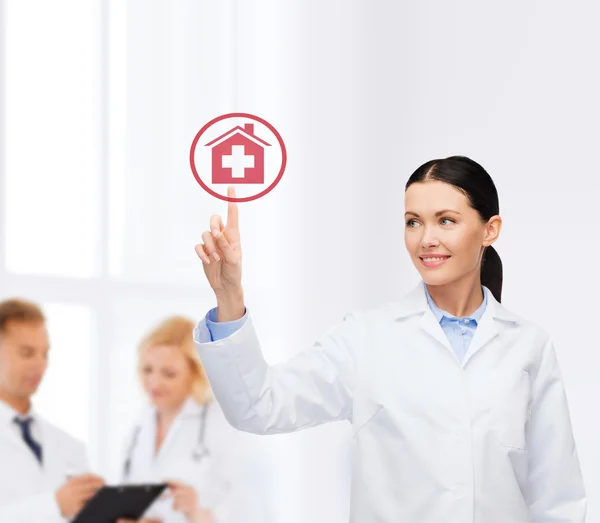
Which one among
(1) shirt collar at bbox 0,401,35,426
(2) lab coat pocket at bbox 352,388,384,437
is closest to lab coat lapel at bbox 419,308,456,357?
(2) lab coat pocket at bbox 352,388,384,437

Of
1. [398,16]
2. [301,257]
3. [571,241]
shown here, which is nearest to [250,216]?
[301,257]

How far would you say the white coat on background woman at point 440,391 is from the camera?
0.94 meters

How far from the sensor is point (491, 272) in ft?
3.71

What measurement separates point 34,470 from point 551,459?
883mm

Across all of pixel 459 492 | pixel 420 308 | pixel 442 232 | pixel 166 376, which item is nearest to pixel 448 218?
pixel 442 232

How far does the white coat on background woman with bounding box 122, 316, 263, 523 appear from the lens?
1343mm

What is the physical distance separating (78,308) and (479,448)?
2.47 ft

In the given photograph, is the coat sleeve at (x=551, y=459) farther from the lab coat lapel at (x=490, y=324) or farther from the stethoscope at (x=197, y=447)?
the stethoscope at (x=197, y=447)

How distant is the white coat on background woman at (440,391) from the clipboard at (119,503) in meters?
0.49

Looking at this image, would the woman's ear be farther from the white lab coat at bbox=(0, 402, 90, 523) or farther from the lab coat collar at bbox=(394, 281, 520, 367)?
the white lab coat at bbox=(0, 402, 90, 523)

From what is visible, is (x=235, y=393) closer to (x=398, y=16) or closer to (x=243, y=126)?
(x=243, y=126)

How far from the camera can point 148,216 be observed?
134 cm

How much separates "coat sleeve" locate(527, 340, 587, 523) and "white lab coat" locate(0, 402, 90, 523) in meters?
0.79

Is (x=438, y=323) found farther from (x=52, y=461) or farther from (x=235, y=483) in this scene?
(x=52, y=461)
